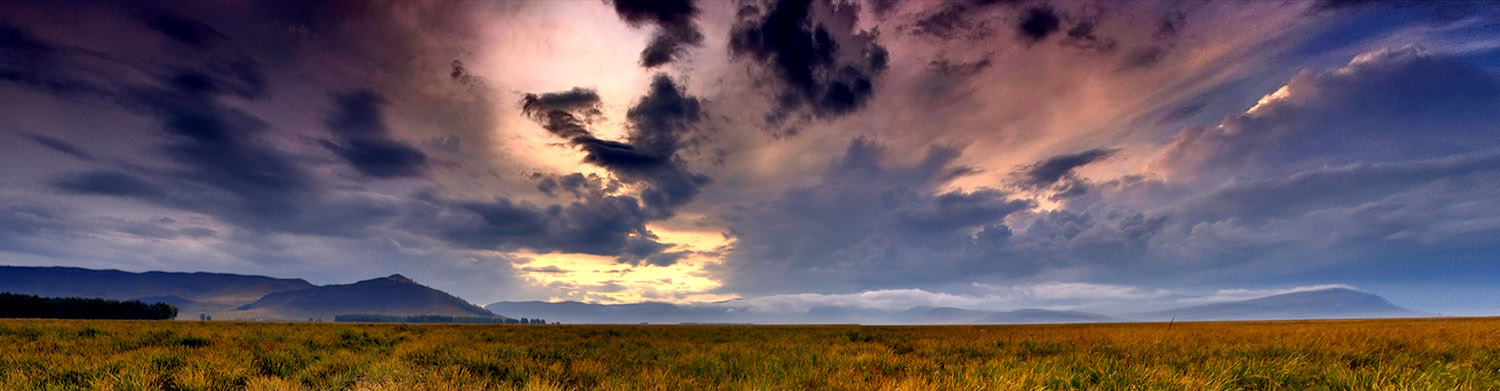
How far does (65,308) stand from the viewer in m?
97.1

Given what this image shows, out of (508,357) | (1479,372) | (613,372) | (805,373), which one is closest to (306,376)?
(508,357)

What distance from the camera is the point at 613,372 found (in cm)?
800

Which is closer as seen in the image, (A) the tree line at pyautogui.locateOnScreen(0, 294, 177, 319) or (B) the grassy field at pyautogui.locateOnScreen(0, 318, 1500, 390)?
(B) the grassy field at pyautogui.locateOnScreen(0, 318, 1500, 390)

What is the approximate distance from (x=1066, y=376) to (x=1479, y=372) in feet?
17.8

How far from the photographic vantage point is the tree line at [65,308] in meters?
91.8

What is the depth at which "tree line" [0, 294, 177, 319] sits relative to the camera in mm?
91750

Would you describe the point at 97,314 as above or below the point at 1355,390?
below

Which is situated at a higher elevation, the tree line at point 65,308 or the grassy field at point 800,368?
the grassy field at point 800,368

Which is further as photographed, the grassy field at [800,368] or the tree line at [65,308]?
the tree line at [65,308]

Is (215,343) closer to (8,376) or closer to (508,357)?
(8,376)

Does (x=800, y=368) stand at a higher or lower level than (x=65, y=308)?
higher

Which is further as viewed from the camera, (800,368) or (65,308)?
(65,308)

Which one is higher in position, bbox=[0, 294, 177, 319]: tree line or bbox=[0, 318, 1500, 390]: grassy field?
bbox=[0, 318, 1500, 390]: grassy field

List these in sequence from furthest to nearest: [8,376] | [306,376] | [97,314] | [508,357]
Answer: [97,314] → [508,357] → [306,376] → [8,376]
